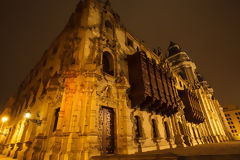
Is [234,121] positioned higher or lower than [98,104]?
higher

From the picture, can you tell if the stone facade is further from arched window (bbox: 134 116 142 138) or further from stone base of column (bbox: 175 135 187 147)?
arched window (bbox: 134 116 142 138)

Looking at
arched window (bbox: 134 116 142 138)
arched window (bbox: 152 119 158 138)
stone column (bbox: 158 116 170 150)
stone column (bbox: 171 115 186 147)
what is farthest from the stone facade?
arched window (bbox: 134 116 142 138)

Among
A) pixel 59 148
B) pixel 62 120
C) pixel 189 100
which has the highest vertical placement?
pixel 189 100

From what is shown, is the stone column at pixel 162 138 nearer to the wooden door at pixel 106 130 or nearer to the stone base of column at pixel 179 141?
the stone base of column at pixel 179 141

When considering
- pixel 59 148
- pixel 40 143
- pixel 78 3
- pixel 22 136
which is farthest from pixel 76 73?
pixel 78 3

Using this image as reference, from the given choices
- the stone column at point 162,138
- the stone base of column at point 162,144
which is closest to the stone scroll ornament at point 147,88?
the stone column at point 162,138

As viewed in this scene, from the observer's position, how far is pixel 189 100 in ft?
71.2

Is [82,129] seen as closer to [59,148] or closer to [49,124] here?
[59,148]

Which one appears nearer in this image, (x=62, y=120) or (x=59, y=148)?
(x=59, y=148)

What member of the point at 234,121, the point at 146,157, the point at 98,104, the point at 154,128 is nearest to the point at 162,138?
the point at 154,128

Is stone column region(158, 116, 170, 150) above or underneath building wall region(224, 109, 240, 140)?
underneath

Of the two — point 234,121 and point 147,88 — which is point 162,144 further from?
point 234,121

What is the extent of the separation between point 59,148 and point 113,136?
3597 millimetres

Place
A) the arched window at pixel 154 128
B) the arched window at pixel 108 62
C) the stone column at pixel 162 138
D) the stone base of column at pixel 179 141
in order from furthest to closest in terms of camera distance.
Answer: the stone base of column at pixel 179 141 < the arched window at pixel 154 128 < the arched window at pixel 108 62 < the stone column at pixel 162 138
